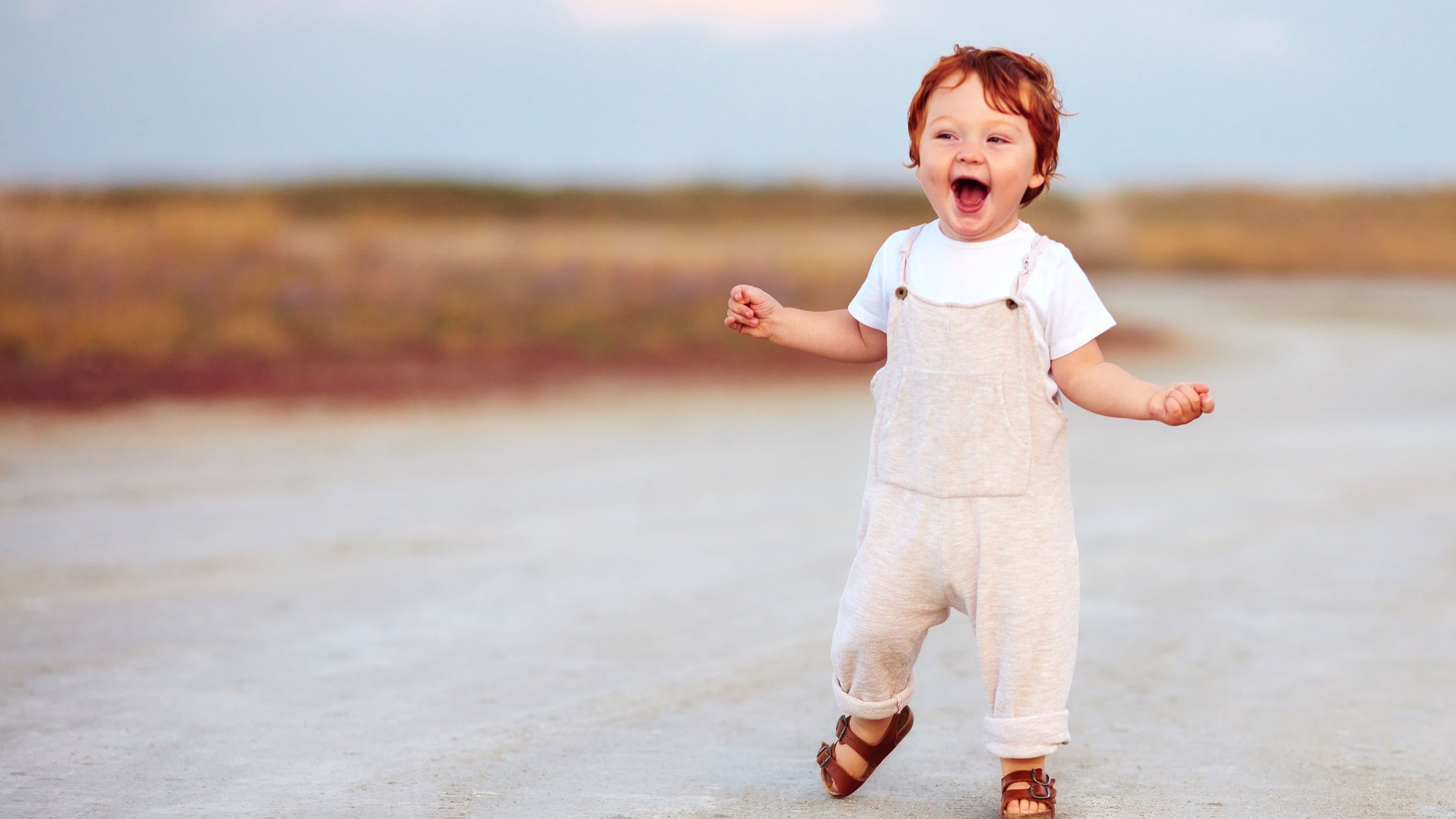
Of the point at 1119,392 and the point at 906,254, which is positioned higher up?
the point at 906,254

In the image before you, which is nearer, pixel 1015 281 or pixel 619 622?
pixel 1015 281

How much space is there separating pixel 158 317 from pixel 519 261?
576cm

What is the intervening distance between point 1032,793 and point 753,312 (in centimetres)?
117

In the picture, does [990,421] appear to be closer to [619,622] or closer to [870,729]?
[870,729]

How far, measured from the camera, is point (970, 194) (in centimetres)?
319

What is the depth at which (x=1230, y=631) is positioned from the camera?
5.15m

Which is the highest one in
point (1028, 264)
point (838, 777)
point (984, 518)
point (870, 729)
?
point (1028, 264)

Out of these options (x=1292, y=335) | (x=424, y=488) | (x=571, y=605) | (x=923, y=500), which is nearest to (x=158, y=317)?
(x=424, y=488)

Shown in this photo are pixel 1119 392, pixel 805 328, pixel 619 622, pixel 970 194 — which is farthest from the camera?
pixel 619 622

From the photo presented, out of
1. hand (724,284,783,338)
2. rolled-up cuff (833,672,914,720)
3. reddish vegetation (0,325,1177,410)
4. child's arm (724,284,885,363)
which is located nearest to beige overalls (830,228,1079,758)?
rolled-up cuff (833,672,914,720)

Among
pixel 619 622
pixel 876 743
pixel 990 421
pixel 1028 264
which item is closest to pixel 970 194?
pixel 1028 264

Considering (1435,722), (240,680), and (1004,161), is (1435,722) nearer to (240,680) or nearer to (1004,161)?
(1004,161)

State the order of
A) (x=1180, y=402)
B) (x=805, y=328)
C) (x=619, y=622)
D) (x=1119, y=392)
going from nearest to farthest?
(x=1180, y=402) < (x=1119, y=392) < (x=805, y=328) < (x=619, y=622)

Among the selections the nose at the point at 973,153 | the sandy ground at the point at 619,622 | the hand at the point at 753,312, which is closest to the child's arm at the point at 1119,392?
the nose at the point at 973,153
